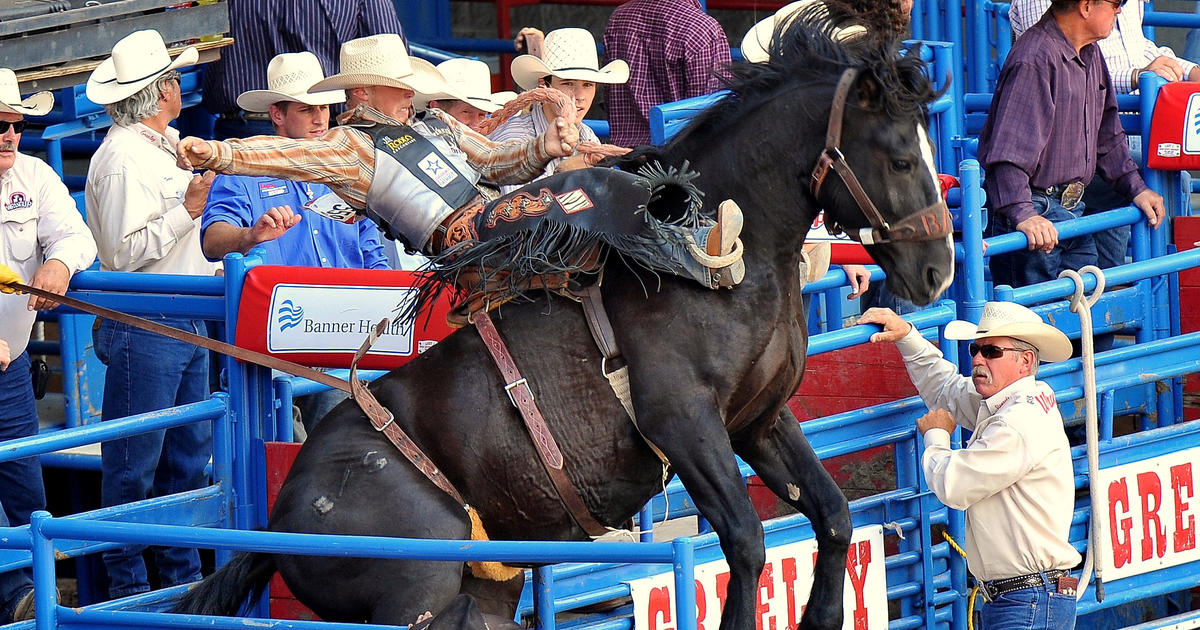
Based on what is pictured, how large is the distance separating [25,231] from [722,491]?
9.64ft

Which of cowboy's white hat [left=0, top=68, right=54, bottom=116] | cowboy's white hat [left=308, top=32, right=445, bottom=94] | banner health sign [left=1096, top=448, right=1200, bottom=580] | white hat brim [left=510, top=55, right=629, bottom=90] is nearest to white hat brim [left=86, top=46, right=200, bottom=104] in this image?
cowboy's white hat [left=0, top=68, right=54, bottom=116]

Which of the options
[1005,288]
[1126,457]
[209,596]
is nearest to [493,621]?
[209,596]

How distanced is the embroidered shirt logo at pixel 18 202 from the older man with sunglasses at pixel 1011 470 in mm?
3020

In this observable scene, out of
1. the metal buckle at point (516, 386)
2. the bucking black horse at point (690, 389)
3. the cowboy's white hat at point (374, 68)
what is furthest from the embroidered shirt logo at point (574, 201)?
the cowboy's white hat at point (374, 68)

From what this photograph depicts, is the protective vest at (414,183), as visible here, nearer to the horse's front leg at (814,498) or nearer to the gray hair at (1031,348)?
the horse's front leg at (814,498)

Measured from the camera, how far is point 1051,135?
6422 mm

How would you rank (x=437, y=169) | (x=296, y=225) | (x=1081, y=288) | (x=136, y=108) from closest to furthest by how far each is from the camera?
(x=437, y=169) → (x=1081, y=288) → (x=296, y=225) → (x=136, y=108)

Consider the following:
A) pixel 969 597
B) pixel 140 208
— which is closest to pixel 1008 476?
pixel 969 597

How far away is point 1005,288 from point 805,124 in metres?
1.47

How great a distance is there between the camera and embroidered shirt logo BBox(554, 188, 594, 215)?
424cm

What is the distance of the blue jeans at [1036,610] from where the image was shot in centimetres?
500

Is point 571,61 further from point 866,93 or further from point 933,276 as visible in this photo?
point 933,276

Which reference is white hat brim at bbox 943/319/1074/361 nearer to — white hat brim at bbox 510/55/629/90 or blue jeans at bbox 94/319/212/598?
white hat brim at bbox 510/55/629/90

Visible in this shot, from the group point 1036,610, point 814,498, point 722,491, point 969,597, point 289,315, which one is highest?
point 289,315
